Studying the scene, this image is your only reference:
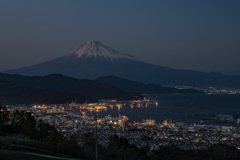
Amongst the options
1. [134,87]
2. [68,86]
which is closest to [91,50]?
[134,87]

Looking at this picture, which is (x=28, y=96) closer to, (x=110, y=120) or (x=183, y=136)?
(x=110, y=120)

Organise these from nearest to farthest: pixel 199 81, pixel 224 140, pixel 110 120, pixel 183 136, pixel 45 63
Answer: pixel 224 140
pixel 183 136
pixel 110 120
pixel 45 63
pixel 199 81

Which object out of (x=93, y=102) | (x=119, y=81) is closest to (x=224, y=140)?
(x=93, y=102)

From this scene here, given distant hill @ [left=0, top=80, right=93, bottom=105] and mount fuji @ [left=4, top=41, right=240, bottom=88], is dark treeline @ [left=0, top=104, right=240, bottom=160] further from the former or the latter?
mount fuji @ [left=4, top=41, right=240, bottom=88]

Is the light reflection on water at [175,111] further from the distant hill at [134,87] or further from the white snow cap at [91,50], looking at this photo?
the white snow cap at [91,50]

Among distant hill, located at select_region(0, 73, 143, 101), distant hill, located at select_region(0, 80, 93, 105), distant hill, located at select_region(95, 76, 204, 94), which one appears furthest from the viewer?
distant hill, located at select_region(95, 76, 204, 94)

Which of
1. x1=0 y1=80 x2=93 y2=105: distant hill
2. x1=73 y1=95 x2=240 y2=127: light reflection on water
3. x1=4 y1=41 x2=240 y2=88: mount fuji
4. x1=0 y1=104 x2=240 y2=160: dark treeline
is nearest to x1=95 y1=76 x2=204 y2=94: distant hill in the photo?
x1=4 y1=41 x2=240 y2=88: mount fuji

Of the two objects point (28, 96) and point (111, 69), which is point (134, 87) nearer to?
point (111, 69)
